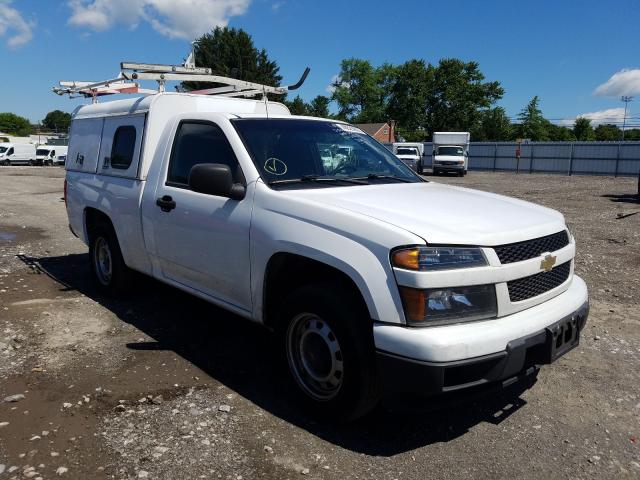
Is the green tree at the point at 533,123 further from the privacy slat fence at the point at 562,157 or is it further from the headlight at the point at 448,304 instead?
the headlight at the point at 448,304

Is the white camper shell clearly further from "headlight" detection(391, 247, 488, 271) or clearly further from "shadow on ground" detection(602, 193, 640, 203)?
"shadow on ground" detection(602, 193, 640, 203)

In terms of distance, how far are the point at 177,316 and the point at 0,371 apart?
1.61m

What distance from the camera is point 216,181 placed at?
3547 millimetres

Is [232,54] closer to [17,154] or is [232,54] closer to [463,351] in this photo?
[17,154]

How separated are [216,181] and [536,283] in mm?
2098

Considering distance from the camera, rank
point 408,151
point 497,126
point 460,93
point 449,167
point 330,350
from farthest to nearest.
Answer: point 497,126 < point 460,93 < point 408,151 < point 449,167 < point 330,350

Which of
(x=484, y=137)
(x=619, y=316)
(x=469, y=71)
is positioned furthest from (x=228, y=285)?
(x=484, y=137)

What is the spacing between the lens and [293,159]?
391cm

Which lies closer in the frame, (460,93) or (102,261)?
(102,261)

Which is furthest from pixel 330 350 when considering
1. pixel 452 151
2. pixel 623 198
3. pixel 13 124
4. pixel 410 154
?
pixel 13 124

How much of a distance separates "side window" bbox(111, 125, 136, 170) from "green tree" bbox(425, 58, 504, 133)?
71.2 metres

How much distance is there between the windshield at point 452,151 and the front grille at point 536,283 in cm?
3161

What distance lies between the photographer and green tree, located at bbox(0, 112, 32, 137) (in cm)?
11851

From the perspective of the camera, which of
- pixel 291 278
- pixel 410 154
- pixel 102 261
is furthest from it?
pixel 410 154
